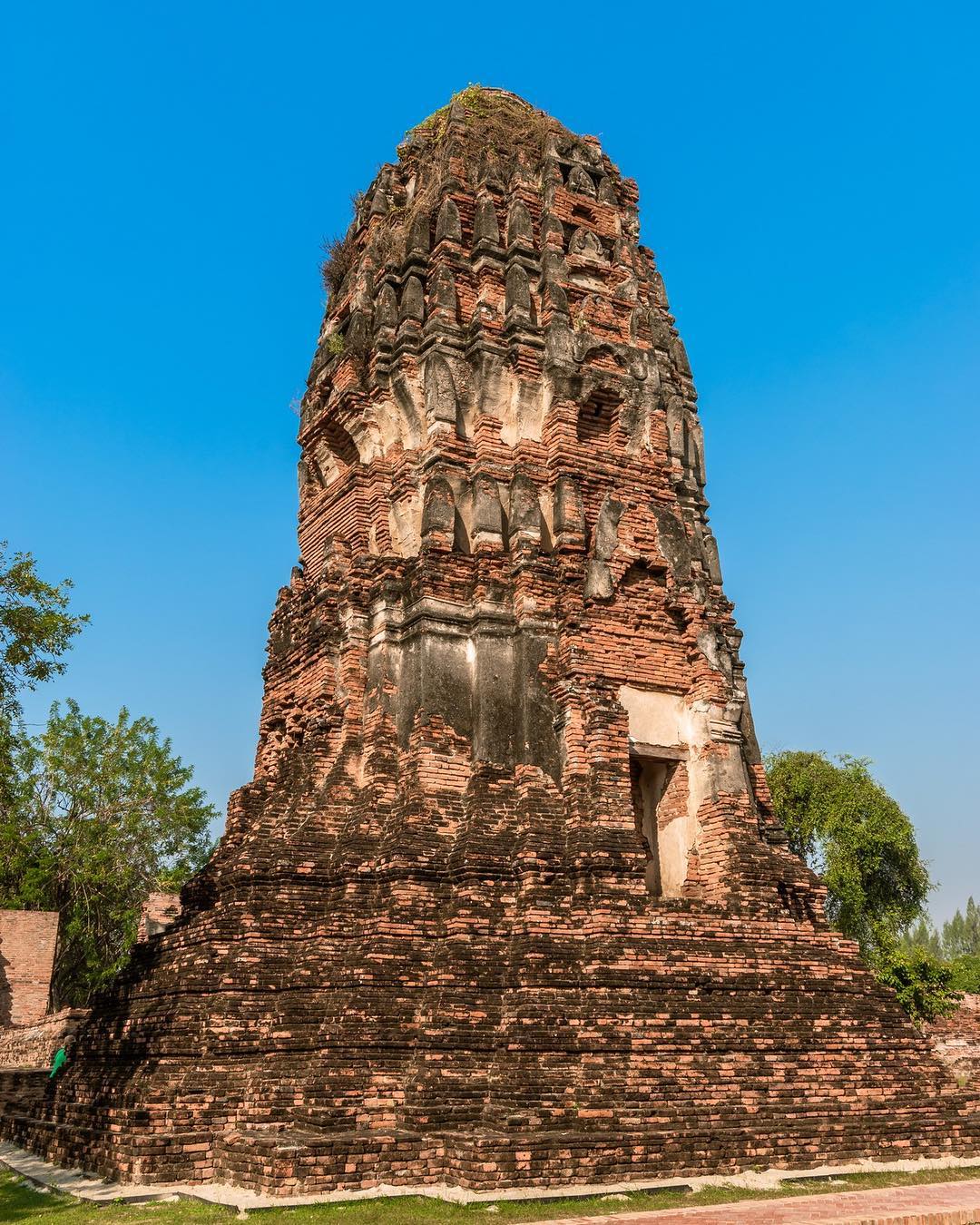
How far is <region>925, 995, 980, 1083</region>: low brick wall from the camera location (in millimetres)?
20547

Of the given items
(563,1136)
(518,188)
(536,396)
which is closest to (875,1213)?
(563,1136)

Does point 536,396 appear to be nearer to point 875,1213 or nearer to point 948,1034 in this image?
point 875,1213

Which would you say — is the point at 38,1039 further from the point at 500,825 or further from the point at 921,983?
the point at 921,983

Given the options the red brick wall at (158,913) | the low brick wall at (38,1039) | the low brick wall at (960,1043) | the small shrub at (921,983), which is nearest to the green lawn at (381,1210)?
the low brick wall at (38,1039)

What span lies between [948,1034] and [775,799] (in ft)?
41.9

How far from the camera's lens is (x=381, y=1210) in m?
8.27

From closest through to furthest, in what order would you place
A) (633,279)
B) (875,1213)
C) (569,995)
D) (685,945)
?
(875,1213), (569,995), (685,945), (633,279)

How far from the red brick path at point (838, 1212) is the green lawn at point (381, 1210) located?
0.93ft

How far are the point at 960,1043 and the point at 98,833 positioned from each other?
2448 centimetres

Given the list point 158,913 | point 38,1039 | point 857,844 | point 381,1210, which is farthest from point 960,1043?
point 38,1039

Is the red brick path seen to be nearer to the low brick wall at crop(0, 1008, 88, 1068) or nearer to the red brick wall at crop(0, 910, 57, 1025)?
the low brick wall at crop(0, 1008, 88, 1068)

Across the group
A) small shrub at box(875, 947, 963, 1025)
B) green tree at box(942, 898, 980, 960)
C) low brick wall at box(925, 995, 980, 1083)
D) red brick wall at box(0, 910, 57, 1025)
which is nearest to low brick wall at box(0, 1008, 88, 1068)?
red brick wall at box(0, 910, 57, 1025)

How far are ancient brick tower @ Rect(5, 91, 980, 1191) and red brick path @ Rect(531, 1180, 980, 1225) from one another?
0.98 m

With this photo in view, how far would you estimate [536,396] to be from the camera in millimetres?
15867
